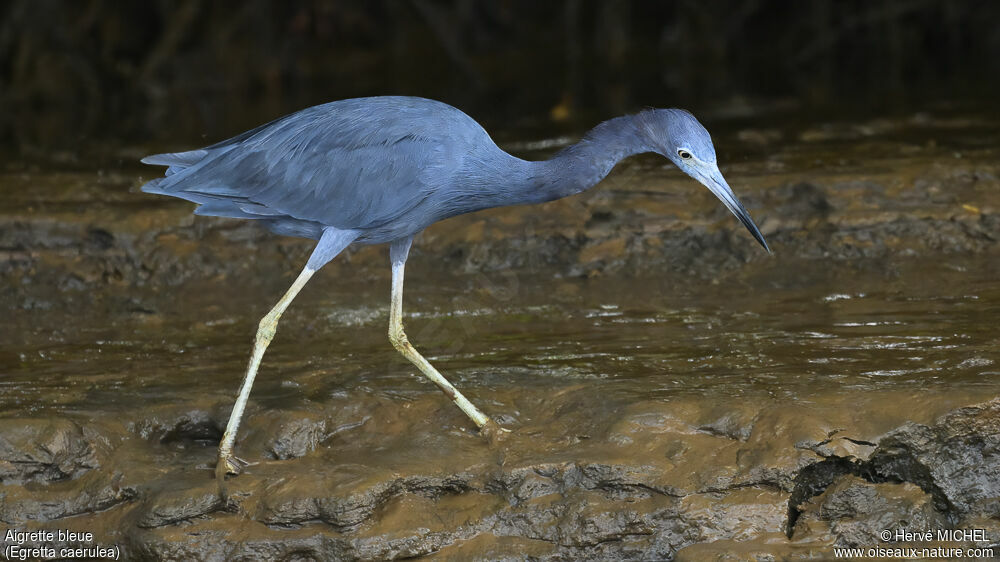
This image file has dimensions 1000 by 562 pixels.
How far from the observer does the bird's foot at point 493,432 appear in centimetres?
417

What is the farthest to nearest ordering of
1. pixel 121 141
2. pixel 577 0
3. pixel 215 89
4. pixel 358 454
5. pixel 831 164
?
pixel 577 0, pixel 215 89, pixel 121 141, pixel 831 164, pixel 358 454

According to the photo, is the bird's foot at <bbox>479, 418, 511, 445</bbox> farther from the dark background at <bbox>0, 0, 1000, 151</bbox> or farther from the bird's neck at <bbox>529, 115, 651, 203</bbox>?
the dark background at <bbox>0, 0, 1000, 151</bbox>

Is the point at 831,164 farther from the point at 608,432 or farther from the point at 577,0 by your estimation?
the point at 577,0

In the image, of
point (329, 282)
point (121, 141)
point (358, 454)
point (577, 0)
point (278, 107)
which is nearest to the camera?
point (358, 454)

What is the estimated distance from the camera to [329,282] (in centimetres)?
594

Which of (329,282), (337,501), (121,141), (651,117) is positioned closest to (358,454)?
(337,501)

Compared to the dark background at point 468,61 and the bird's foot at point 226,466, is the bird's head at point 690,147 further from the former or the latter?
the dark background at point 468,61

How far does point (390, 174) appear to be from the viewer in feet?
14.3

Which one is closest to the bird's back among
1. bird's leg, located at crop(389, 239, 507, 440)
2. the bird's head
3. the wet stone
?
bird's leg, located at crop(389, 239, 507, 440)

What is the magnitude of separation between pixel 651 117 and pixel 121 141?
225 inches

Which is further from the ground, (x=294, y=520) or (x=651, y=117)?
(x=651, y=117)

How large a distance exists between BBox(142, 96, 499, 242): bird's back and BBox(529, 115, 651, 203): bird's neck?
261mm

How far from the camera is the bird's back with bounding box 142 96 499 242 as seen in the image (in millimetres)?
4328

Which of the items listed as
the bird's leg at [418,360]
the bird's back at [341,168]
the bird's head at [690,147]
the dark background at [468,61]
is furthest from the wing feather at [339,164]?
the dark background at [468,61]
